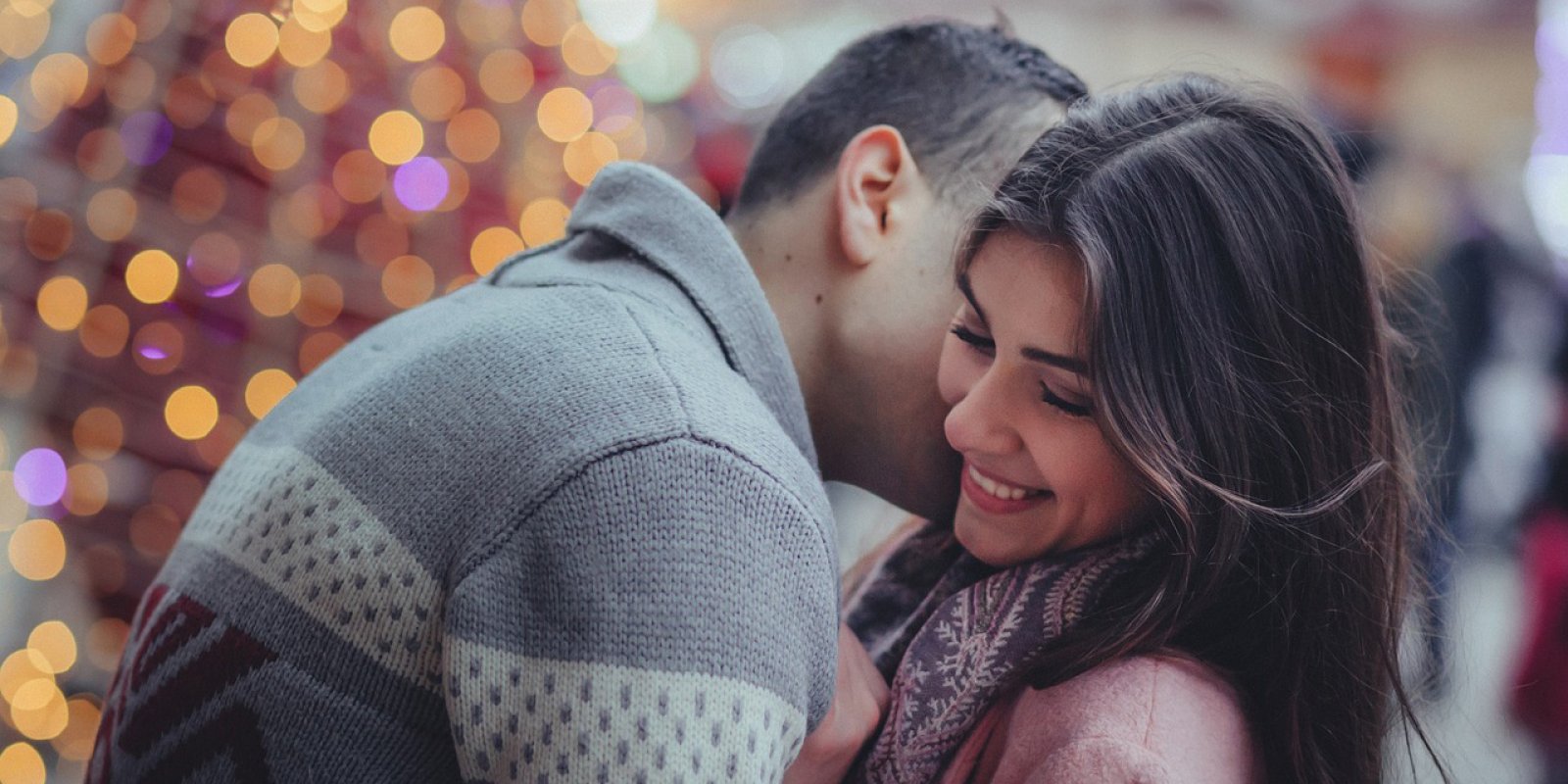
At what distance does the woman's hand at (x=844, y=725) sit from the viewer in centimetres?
104

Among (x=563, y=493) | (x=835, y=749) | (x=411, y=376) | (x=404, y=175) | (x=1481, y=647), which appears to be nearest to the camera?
(x=563, y=493)

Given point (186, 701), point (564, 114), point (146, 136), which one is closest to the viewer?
point (186, 701)

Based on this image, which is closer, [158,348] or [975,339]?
[975,339]

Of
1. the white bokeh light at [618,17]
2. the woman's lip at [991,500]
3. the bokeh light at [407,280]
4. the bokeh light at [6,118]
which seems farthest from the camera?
the white bokeh light at [618,17]

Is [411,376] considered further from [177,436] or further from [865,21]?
[865,21]

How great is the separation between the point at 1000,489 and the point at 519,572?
0.51 m

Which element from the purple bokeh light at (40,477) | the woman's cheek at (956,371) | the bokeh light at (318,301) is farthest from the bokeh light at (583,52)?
the woman's cheek at (956,371)

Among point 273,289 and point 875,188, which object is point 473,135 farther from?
point 875,188

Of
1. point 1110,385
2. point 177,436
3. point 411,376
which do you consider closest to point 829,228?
point 1110,385

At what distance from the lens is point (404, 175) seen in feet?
6.55

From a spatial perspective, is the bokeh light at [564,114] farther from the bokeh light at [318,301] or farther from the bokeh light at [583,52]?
the bokeh light at [318,301]

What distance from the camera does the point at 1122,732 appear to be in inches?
37.0

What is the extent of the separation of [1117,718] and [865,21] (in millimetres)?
6174

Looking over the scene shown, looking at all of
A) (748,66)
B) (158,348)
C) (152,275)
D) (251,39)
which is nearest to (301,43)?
(251,39)
